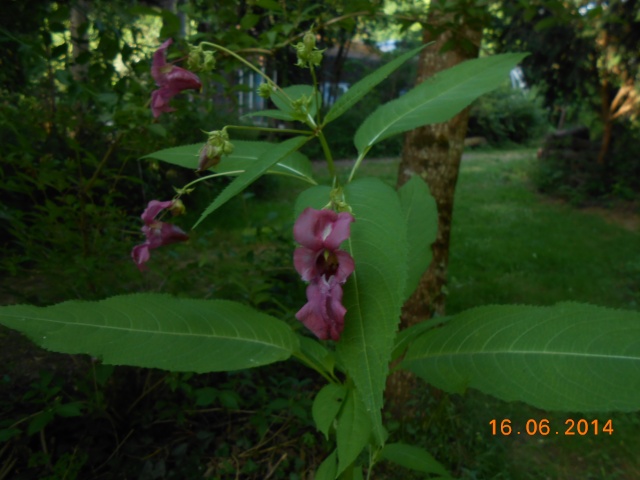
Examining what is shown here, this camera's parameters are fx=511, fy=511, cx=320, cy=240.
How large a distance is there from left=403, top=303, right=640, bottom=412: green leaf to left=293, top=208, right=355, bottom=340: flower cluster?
16.3 inches

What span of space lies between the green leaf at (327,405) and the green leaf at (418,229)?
14.2 inches

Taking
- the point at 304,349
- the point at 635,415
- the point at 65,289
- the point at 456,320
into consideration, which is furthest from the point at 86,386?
the point at 635,415

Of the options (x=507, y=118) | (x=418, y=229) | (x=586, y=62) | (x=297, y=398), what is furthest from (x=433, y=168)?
(x=507, y=118)

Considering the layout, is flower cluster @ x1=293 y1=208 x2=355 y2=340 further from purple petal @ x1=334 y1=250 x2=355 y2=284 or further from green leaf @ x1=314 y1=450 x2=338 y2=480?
green leaf @ x1=314 y1=450 x2=338 y2=480

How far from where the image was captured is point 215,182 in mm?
3768

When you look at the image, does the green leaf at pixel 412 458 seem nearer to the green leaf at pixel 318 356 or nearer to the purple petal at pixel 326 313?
the green leaf at pixel 318 356

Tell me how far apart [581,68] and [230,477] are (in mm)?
8364

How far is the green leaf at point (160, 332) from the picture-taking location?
102cm

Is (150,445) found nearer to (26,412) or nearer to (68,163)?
(26,412)

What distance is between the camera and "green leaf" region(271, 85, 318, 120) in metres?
1.07

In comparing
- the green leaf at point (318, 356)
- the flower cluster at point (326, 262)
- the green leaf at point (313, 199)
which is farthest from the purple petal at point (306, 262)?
the green leaf at point (318, 356)

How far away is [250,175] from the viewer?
793 millimetres

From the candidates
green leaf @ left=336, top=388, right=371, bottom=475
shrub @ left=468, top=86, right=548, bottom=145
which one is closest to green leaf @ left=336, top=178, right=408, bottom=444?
green leaf @ left=336, top=388, right=371, bottom=475

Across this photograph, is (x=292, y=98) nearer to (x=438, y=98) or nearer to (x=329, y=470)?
(x=438, y=98)
